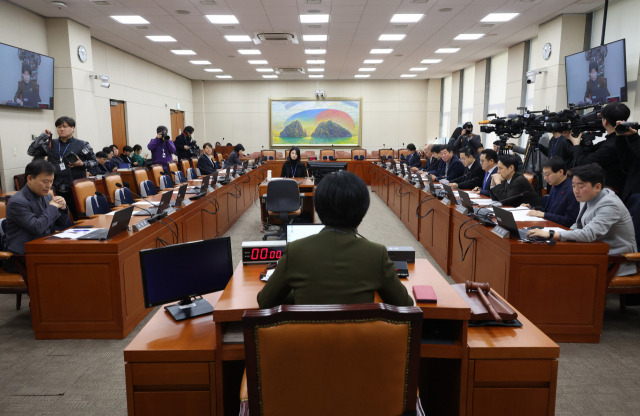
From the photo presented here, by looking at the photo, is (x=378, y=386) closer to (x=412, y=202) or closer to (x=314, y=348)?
(x=314, y=348)

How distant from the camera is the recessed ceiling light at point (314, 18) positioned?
703 centimetres

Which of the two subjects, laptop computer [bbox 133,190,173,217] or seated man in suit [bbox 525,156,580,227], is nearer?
seated man in suit [bbox 525,156,580,227]

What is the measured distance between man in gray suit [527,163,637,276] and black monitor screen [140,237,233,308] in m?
2.00

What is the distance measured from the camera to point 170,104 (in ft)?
43.8

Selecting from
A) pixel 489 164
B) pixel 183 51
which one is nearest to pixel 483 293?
pixel 489 164

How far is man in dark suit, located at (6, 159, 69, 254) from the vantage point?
2.99m

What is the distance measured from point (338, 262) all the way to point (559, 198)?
2983mm

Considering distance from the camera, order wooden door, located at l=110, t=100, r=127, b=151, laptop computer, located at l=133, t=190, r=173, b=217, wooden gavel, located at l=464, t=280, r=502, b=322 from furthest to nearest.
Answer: wooden door, located at l=110, t=100, r=127, b=151
laptop computer, located at l=133, t=190, r=173, b=217
wooden gavel, located at l=464, t=280, r=502, b=322

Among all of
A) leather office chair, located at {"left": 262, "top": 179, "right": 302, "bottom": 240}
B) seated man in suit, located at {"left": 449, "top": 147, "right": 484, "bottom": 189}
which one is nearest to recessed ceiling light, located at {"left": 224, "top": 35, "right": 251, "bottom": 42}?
leather office chair, located at {"left": 262, "top": 179, "right": 302, "bottom": 240}

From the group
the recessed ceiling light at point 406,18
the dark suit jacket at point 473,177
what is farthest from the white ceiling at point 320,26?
the dark suit jacket at point 473,177

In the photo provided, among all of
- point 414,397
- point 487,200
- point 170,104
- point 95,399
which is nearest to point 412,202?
point 487,200

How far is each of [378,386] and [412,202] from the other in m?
5.12

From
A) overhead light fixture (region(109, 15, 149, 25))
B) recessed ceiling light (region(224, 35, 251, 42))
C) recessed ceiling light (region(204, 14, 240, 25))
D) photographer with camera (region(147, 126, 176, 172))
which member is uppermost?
recessed ceiling light (region(224, 35, 251, 42))

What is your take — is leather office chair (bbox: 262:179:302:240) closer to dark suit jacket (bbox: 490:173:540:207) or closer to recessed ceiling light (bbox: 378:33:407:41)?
dark suit jacket (bbox: 490:173:540:207)
